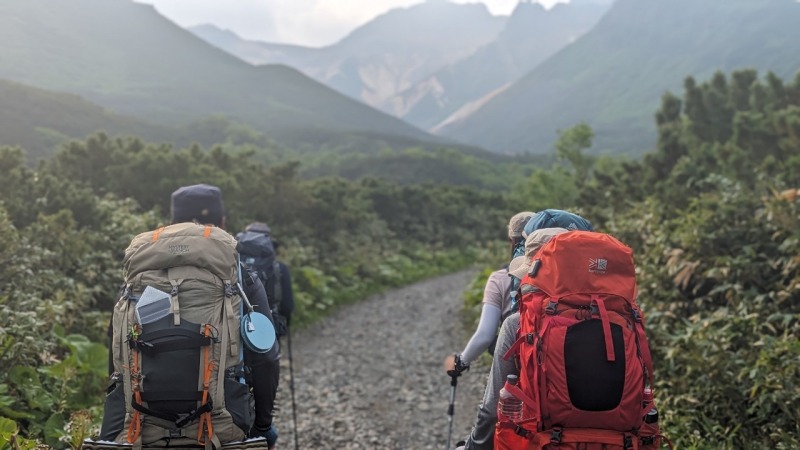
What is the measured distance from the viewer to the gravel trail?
720 centimetres

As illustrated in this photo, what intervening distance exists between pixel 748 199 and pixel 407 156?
75.9m

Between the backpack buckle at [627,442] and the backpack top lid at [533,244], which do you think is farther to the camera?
the backpack top lid at [533,244]

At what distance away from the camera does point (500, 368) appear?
9.69 feet

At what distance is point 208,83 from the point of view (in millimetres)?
144375

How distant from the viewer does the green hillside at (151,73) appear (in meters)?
109

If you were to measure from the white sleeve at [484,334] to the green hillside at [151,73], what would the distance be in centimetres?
10533

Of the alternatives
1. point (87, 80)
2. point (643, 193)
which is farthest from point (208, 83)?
point (643, 193)

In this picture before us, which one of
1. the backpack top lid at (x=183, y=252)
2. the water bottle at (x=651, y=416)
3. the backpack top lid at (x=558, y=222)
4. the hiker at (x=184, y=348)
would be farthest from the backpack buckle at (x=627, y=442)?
the backpack top lid at (x=183, y=252)

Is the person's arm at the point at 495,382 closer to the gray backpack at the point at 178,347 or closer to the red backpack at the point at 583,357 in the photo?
the red backpack at the point at 583,357

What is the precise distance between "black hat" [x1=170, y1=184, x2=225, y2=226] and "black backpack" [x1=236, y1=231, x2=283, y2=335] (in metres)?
1.33

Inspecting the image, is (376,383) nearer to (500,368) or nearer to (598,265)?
(500,368)

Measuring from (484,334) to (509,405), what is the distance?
0.85 meters

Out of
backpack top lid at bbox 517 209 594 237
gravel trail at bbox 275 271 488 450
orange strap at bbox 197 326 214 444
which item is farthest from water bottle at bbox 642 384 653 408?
gravel trail at bbox 275 271 488 450

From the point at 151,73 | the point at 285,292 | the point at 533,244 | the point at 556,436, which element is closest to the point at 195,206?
the point at 285,292
